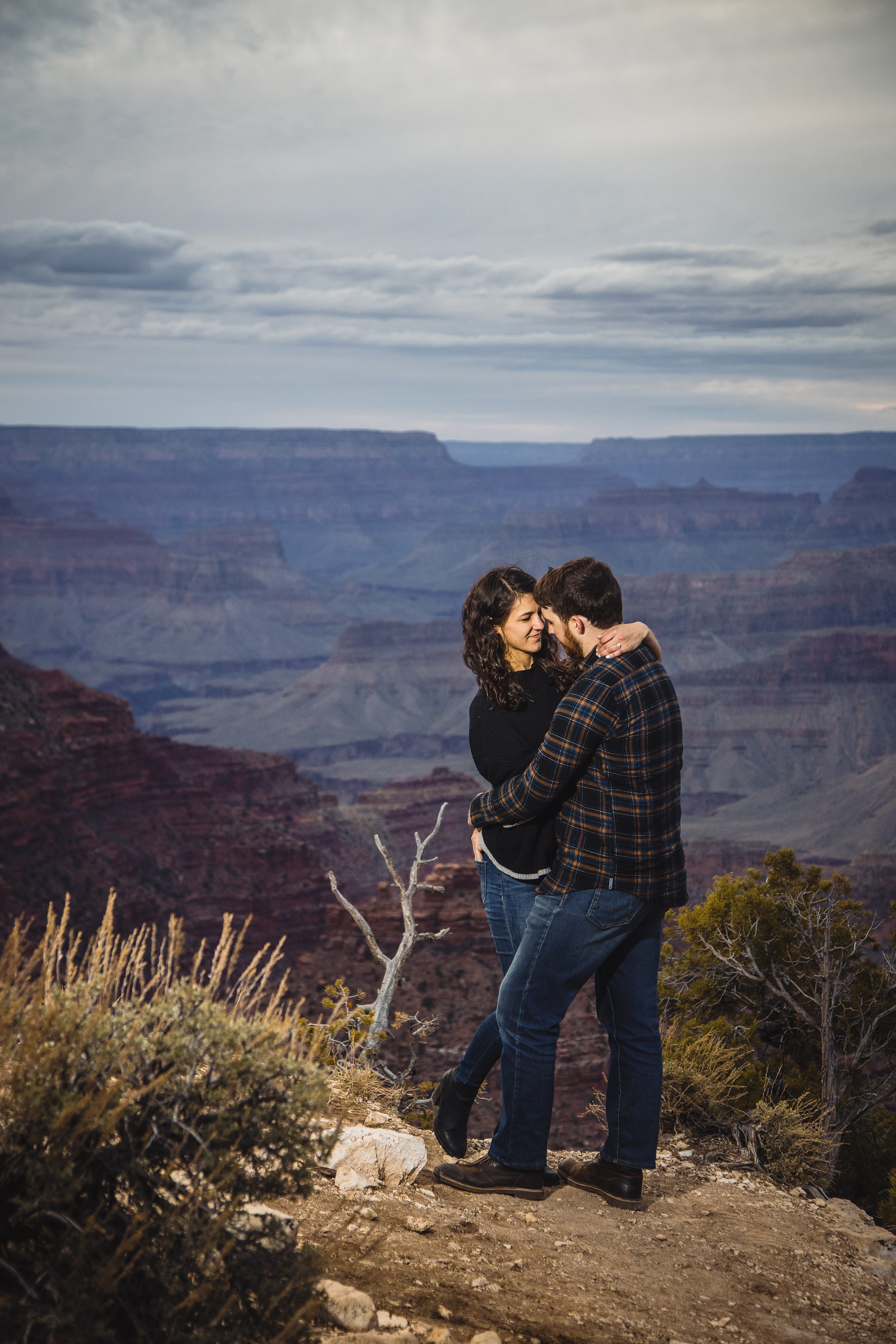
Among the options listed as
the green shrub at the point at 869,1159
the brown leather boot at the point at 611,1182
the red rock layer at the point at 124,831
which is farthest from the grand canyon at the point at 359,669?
the brown leather boot at the point at 611,1182

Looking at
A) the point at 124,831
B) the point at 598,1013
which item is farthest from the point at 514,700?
the point at 124,831

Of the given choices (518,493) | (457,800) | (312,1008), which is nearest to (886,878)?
(457,800)

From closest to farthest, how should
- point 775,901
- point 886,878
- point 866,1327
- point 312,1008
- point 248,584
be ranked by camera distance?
point 866,1327 → point 775,901 → point 312,1008 → point 886,878 → point 248,584

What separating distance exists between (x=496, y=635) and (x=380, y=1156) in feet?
6.27

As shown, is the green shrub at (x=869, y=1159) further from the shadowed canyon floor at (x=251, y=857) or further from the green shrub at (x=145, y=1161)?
the shadowed canyon floor at (x=251, y=857)

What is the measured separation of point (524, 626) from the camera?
13.2 ft

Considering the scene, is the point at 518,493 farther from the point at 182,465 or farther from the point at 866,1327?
the point at 866,1327

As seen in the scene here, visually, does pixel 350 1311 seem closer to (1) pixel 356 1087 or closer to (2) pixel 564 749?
(2) pixel 564 749

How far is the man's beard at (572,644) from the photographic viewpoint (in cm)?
396

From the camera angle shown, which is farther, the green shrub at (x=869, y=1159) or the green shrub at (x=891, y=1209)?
the green shrub at (x=869, y=1159)

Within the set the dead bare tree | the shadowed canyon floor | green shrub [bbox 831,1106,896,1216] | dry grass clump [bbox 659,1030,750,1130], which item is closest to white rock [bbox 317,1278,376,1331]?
the dead bare tree

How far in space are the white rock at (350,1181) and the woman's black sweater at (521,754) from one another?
1.15 metres

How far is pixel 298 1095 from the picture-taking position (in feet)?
8.98

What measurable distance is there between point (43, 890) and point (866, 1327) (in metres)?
29.8
